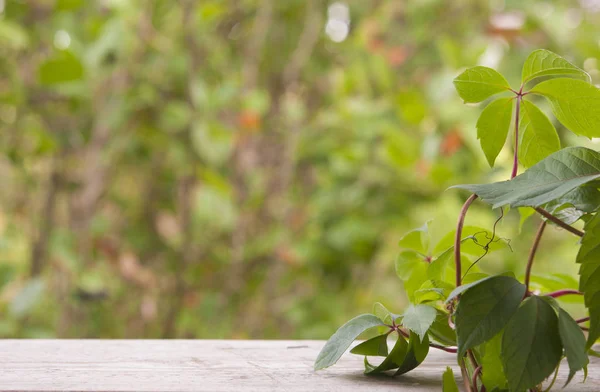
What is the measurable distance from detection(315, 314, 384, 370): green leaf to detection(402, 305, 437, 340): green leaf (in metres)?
0.02

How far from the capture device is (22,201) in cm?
149

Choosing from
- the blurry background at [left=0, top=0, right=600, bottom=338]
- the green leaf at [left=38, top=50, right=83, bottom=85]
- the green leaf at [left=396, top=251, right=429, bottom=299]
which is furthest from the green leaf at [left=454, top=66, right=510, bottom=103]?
the green leaf at [left=38, top=50, right=83, bottom=85]

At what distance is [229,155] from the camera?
4.13 feet

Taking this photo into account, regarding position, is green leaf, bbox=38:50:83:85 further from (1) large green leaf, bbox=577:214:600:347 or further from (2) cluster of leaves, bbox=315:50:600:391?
(1) large green leaf, bbox=577:214:600:347

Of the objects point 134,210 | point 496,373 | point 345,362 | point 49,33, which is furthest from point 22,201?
point 496,373

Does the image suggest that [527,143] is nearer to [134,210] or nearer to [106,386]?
[106,386]

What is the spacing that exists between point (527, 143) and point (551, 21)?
2.83 feet

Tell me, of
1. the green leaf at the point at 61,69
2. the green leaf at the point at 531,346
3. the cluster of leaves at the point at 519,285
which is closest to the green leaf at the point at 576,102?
the cluster of leaves at the point at 519,285

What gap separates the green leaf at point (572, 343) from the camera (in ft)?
0.86

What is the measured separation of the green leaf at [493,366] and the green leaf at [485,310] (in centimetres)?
2

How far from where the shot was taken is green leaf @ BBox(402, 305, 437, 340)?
0.97 ft

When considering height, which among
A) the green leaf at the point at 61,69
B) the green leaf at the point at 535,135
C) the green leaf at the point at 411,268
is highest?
the green leaf at the point at 61,69

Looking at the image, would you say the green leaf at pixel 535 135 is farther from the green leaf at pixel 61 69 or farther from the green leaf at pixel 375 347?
the green leaf at pixel 61 69

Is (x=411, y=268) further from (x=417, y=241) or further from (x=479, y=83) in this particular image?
(x=479, y=83)
